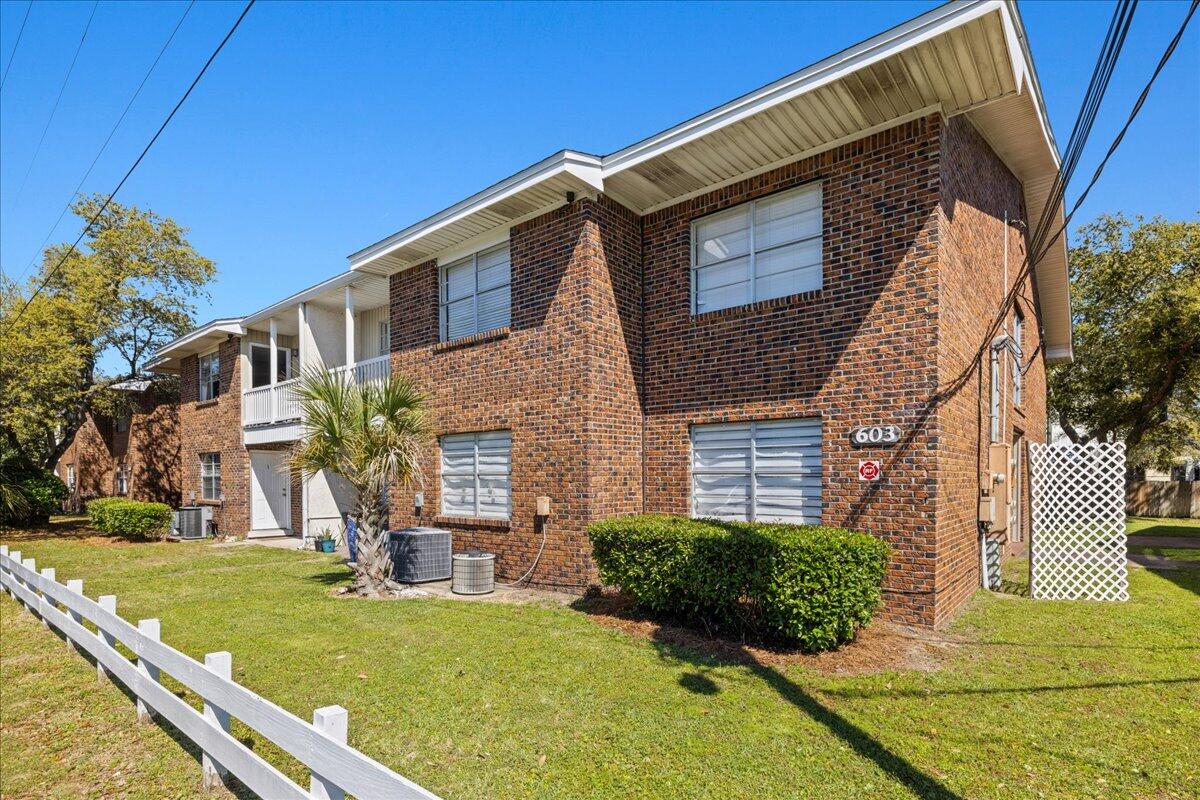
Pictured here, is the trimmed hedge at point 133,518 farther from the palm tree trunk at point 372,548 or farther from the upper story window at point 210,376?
the palm tree trunk at point 372,548

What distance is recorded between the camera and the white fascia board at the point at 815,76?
6359 mm

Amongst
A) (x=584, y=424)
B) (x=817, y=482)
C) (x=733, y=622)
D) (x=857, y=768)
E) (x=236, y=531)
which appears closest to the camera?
(x=857, y=768)

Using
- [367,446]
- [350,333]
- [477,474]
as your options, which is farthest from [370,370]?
[367,446]

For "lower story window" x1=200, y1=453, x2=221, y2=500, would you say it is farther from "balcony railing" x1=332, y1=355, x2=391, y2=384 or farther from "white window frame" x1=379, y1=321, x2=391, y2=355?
"balcony railing" x1=332, y1=355, x2=391, y2=384

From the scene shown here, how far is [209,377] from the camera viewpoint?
68.1 feet

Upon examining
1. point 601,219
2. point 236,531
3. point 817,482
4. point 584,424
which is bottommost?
point 236,531

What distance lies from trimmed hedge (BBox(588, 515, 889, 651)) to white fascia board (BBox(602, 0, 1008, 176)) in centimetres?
508

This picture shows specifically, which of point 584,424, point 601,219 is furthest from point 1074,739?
point 601,219

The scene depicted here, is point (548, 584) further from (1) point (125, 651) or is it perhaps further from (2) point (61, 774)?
(2) point (61, 774)

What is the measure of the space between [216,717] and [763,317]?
7499mm

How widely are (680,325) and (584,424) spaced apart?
7.22 ft

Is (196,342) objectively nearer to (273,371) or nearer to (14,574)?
(273,371)

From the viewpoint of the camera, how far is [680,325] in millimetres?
9930

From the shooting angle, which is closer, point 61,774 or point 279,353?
point 61,774
